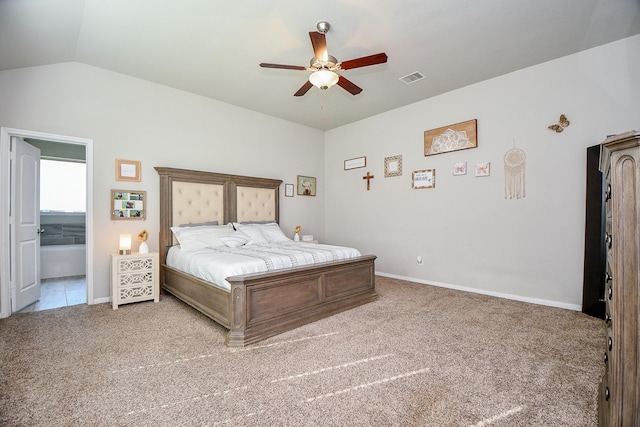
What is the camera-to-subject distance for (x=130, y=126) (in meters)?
4.00

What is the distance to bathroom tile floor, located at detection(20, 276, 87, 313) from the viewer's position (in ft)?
11.9

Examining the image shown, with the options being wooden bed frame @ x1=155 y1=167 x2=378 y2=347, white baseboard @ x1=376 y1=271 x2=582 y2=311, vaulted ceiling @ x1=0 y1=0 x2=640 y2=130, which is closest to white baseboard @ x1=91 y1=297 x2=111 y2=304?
wooden bed frame @ x1=155 y1=167 x2=378 y2=347

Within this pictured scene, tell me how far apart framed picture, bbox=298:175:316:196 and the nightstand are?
303 cm

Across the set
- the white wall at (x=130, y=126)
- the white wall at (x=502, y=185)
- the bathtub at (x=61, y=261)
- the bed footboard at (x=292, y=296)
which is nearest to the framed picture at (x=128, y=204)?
the white wall at (x=130, y=126)

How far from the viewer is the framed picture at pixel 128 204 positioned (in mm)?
3862

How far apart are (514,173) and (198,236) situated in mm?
4326

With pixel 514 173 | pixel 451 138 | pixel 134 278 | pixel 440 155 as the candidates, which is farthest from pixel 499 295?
pixel 134 278

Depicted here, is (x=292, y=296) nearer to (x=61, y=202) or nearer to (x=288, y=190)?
(x=288, y=190)

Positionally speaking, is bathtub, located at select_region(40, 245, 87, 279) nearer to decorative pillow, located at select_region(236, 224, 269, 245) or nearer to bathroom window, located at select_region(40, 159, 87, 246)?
bathroom window, located at select_region(40, 159, 87, 246)

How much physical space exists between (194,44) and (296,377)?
3.43m

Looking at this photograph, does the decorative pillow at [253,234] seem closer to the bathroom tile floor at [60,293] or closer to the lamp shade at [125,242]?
the lamp shade at [125,242]

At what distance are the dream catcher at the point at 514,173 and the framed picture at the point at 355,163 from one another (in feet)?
7.93

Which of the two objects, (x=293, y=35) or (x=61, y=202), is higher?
(x=293, y=35)

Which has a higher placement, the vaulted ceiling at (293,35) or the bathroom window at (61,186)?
the vaulted ceiling at (293,35)
